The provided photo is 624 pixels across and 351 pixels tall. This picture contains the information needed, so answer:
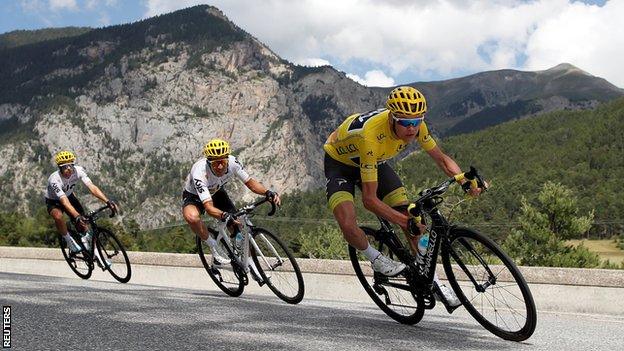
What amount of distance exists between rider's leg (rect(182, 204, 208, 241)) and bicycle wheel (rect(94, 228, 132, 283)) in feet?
8.83

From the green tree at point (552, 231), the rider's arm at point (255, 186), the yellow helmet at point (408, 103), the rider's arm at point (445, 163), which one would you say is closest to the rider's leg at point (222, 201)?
the rider's arm at point (255, 186)

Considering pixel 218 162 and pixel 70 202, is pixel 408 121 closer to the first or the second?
pixel 218 162

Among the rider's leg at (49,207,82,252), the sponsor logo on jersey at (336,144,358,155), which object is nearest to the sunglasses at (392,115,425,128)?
the sponsor logo on jersey at (336,144,358,155)

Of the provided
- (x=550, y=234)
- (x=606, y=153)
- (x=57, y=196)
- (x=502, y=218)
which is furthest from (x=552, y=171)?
(x=57, y=196)

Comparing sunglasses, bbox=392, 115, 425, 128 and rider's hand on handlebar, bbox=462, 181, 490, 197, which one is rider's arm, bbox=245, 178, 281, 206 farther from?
rider's hand on handlebar, bbox=462, 181, 490, 197

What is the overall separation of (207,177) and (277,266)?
1.56 m

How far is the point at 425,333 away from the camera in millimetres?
5520

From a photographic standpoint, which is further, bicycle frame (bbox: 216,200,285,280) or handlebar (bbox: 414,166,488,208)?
bicycle frame (bbox: 216,200,285,280)

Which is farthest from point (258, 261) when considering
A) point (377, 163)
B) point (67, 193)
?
point (67, 193)

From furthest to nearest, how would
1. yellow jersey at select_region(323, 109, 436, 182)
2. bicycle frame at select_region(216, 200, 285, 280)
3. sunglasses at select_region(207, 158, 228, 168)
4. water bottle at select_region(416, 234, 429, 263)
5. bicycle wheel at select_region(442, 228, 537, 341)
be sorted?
1. sunglasses at select_region(207, 158, 228, 168)
2. bicycle frame at select_region(216, 200, 285, 280)
3. yellow jersey at select_region(323, 109, 436, 182)
4. water bottle at select_region(416, 234, 429, 263)
5. bicycle wheel at select_region(442, 228, 537, 341)

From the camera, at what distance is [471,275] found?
5.53 metres

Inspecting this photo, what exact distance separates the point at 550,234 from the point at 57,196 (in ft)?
170

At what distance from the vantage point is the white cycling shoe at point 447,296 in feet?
18.2

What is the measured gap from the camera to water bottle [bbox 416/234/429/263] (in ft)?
18.6
